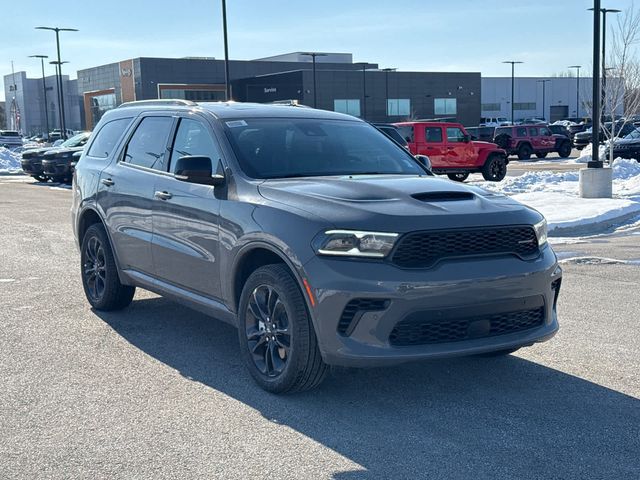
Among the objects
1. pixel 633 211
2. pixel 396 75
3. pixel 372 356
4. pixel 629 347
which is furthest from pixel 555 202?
pixel 396 75

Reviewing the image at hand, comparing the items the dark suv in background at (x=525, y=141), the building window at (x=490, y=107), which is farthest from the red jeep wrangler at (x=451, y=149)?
the building window at (x=490, y=107)

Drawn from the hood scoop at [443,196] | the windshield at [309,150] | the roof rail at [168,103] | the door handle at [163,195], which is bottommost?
the door handle at [163,195]

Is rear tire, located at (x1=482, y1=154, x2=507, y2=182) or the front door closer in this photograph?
the front door

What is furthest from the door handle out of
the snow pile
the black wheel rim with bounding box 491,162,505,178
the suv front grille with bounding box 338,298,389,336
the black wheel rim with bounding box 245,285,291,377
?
the snow pile

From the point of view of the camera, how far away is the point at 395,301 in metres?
4.41

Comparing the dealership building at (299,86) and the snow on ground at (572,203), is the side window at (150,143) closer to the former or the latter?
the snow on ground at (572,203)

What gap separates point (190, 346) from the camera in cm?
Result: 623

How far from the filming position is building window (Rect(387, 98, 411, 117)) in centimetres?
8312

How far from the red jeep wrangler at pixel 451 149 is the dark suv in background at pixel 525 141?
13.8 meters

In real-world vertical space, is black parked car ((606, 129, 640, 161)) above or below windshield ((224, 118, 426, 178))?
below

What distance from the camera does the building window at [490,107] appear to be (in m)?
112

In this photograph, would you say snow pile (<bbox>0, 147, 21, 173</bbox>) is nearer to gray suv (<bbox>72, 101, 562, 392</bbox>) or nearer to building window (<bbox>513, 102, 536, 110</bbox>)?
gray suv (<bbox>72, 101, 562, 392</bbox>)

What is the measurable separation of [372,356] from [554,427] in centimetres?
107

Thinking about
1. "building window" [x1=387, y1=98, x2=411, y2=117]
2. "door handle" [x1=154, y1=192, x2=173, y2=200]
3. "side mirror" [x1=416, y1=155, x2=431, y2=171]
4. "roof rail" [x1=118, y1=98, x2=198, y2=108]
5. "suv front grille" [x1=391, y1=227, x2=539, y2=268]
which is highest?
"building window" [x1=387, y1=98, x2=411, y2=117]
